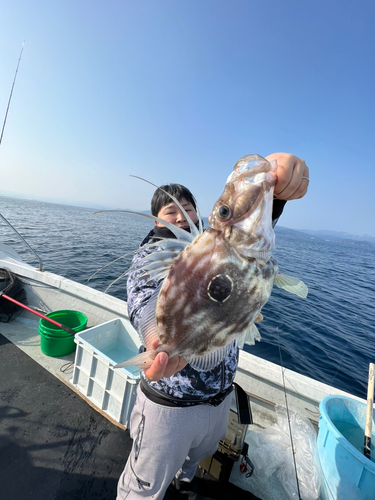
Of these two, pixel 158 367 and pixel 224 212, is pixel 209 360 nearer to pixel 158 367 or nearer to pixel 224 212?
pixel 158 367

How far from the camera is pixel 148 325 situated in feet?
5.88

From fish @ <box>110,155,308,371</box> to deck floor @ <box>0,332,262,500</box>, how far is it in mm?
3002

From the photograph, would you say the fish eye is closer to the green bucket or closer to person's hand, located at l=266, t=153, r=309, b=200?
person's hand, located at l=266, t=153, r=309, b=200

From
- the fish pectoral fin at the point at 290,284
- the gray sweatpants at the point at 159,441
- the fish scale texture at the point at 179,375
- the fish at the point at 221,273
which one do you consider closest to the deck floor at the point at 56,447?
the gray sweatpants at the point at 159,441

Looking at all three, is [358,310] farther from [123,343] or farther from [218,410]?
[218,410]

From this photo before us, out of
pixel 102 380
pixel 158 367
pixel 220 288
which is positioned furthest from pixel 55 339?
pixel 220 288

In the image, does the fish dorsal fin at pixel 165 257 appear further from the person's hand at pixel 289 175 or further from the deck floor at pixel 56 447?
the deck floor at pixel 56 447

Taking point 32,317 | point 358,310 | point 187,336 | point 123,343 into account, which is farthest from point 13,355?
point 358,310

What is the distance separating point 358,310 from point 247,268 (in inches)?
705

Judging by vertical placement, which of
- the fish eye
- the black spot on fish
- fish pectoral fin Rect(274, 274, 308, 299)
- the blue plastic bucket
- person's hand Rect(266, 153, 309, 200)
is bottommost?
the blue plastic bucket

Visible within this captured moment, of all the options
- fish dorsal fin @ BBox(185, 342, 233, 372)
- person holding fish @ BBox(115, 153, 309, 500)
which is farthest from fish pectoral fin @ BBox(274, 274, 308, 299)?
fish dorsal fin @ BBox(185, 342, 233, 372)

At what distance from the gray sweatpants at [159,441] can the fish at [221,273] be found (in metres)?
0.84

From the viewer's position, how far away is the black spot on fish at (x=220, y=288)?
155 cm

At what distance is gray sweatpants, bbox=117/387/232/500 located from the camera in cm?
212
